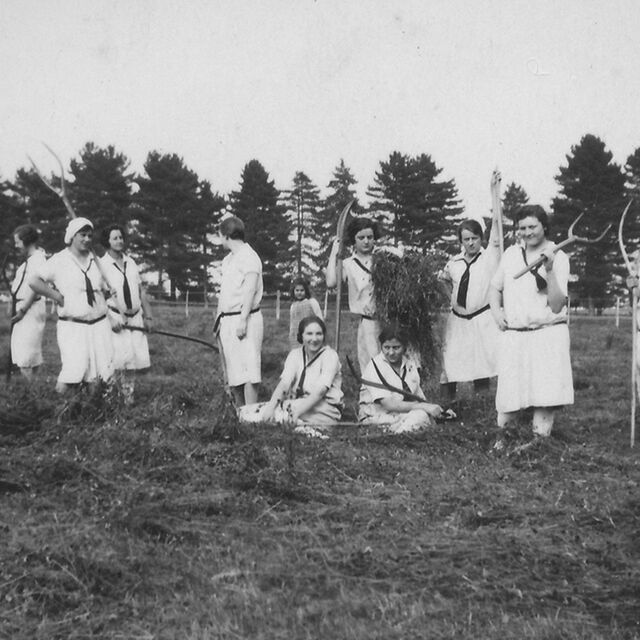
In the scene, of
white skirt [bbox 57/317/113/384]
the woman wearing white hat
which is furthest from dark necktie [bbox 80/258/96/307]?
white skirt [bbox 57/317/113/384]

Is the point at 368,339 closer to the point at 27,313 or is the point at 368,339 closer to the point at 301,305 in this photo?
the point at 301,305

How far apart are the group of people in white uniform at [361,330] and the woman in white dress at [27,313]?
0.02 metres

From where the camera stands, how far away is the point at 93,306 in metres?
7.22

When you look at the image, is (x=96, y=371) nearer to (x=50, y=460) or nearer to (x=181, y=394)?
(x=181, y=394)

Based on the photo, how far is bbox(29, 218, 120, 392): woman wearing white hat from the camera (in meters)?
7.11

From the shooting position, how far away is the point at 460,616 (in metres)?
3.04

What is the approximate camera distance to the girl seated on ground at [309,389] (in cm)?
687

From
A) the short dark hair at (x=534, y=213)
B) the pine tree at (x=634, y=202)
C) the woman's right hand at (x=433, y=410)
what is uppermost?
the pine tree at (x=634, y=202)

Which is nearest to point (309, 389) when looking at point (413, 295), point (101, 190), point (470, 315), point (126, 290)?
point (413, 295)

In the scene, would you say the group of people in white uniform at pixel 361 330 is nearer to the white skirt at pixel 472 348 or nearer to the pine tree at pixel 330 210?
the white skirt at pixel 472 348

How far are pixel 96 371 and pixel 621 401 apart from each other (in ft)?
19.2

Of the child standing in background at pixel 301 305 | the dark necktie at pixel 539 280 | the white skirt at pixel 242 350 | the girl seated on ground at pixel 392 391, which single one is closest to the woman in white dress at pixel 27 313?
the white skirt at pixel 242 350

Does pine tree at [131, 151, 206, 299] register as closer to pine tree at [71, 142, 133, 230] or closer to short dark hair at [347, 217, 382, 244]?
pine tree at [71, 142, 133, 230]

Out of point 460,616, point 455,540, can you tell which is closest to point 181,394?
point 455,540
